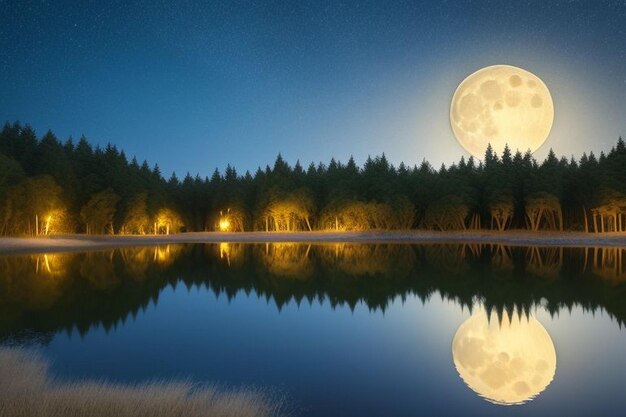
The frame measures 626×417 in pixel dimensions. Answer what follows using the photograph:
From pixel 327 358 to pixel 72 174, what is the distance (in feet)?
288

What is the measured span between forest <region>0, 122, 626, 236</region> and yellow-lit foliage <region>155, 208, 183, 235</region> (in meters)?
0.29

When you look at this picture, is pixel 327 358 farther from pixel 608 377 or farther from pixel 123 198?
pixel 123 198

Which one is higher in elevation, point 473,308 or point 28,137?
point 28,137

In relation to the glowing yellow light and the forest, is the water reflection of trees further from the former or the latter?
the glowing yellow light

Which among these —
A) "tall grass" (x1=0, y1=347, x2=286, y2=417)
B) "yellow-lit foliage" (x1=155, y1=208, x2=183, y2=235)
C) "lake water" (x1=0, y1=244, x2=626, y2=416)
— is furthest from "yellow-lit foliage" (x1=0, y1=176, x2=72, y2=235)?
"tall grass" (x1=0, y1=347, x2=286, y2=417)

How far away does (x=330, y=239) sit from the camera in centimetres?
8700

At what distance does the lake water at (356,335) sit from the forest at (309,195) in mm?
51736

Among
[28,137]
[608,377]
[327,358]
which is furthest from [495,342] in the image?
[28,137]

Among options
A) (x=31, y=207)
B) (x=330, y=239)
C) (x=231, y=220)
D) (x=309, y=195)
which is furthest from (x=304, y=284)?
(x=231, y=220)

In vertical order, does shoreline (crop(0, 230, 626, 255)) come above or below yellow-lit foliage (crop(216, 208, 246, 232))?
below

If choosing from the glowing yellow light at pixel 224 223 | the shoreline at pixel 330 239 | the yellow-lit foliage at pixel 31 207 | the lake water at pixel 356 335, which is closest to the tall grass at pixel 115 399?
the lake water at pixel 356 335

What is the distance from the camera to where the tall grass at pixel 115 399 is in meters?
8.80

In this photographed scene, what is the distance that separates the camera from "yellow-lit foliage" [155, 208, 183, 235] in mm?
106312

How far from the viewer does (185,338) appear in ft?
55.8
